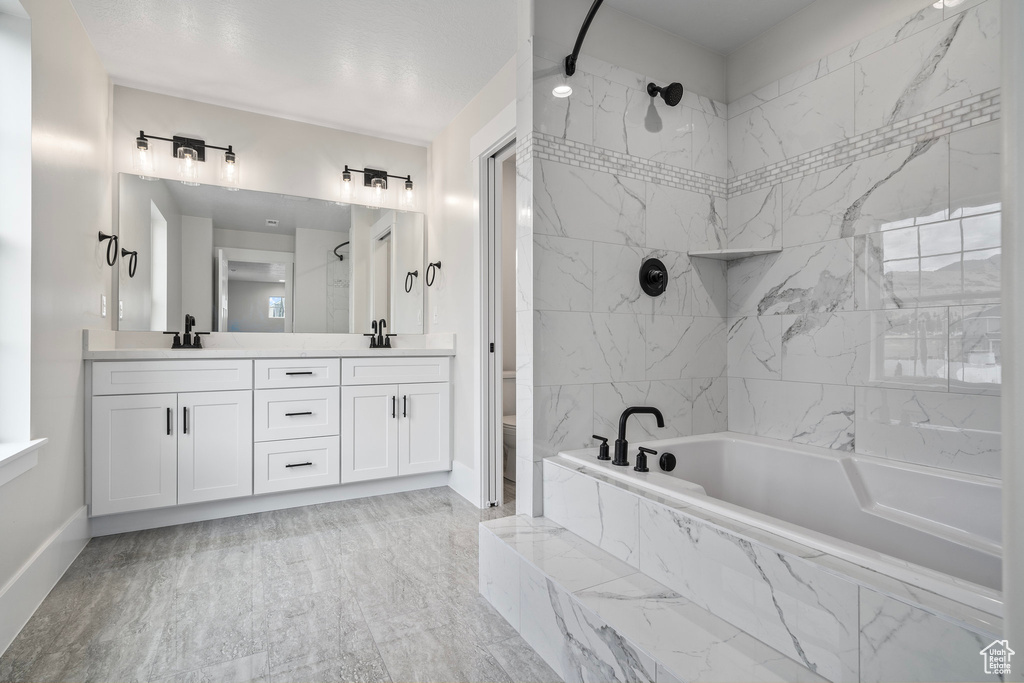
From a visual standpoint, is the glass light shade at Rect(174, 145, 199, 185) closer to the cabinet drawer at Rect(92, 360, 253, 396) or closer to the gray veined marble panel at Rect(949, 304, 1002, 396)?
the cabinet drawer at Rect(92, 360, 253, 396)

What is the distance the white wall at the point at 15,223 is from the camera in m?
1.65

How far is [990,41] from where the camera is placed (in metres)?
1.55

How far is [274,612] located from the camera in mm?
1713

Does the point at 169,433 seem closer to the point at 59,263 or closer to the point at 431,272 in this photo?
the point at 59,263

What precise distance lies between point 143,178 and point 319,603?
99.1 inches

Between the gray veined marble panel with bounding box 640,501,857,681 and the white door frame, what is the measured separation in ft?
4.90

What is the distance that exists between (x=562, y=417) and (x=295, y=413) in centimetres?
162

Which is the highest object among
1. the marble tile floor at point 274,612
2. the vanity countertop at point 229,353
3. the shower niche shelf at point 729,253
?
the shower niche shelf at point 729,253

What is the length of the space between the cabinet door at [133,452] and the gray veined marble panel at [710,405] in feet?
8.32

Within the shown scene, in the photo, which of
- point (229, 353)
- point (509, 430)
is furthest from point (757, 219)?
point (229, 353)

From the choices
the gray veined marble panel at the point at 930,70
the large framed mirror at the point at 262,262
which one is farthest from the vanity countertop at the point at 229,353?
the gray veined marble panel at the point at 930,70

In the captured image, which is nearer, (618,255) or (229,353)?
(618,255)

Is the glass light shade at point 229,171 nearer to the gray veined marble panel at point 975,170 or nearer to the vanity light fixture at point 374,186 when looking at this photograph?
the vanity light fixture at point 374,186

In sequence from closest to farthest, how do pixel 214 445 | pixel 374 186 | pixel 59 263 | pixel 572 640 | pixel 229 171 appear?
pixel 572 640, pixel 59 263, pixel 214 445, pixel 229 171, pixel 374 186
